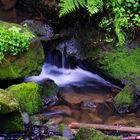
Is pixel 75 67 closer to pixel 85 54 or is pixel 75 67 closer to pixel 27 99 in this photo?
pixel 85 54

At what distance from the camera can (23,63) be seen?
700cm

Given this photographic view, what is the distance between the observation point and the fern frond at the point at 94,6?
7.52 meters

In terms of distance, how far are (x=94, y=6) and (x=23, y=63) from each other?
1.80 meters

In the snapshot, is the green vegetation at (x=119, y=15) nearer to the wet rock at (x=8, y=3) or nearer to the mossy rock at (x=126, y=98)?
the mossy rock at (x=126, y=98)

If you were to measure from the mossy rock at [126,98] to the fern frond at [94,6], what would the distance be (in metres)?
1.56

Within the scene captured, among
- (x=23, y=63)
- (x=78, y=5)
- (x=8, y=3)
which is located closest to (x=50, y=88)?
(x=23, y=63)

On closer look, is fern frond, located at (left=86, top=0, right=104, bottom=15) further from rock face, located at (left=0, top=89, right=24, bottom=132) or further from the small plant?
rock face, located at (left=0, top=89, right=24, bottom=132)

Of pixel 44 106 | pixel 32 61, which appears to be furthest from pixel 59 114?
pixel 32 61

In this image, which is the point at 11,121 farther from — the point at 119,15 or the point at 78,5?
the point at 119,15

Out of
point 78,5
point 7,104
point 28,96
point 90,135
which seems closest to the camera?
point 90,135

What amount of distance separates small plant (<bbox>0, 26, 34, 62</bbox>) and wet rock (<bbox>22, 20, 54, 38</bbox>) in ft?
4.74

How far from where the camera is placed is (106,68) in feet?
25.7

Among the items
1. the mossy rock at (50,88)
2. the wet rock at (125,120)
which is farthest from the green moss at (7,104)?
the wet rock at (125,120)

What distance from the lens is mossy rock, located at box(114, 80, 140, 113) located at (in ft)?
22.7
